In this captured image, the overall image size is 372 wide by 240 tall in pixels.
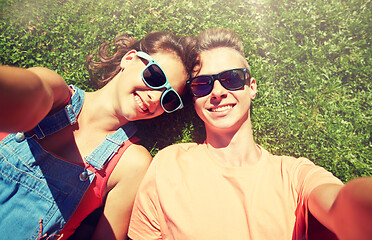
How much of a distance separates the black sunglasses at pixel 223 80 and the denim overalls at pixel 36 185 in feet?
4.71

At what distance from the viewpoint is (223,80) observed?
2.40m

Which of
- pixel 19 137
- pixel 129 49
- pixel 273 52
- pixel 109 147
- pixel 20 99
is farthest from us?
pixel 273 52

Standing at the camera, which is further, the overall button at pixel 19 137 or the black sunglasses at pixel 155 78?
the black sunglasses at pixel 155 78

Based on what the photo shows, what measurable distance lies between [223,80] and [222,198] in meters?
1.22

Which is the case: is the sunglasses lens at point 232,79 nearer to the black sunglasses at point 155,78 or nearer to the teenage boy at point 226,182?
the teenage boy at point 226,182

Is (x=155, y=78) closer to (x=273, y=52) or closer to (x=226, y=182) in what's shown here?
(x=226, y=182)

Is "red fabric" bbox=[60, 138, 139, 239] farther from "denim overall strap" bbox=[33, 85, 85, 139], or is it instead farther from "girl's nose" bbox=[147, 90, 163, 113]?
"girl's nose" bbox=[147, 90, 163, 113]

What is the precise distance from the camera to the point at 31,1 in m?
3.34

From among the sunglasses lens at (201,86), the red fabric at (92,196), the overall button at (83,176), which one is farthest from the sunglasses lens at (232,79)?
the overall button at (83,176)

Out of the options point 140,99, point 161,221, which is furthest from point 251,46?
point 161,221

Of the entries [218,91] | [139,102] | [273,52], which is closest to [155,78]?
[139,102]

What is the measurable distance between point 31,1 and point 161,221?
3674 mm

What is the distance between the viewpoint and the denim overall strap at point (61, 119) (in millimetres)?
2211

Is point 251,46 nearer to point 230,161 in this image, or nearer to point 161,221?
point 230,161
